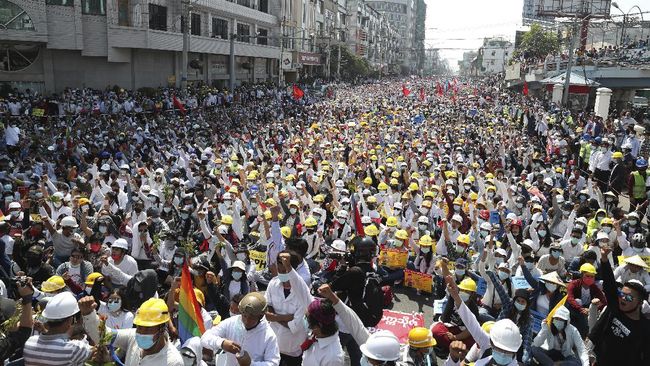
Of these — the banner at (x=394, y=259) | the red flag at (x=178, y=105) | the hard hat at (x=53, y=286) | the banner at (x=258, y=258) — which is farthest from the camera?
the red flag at (x=178, y=105)

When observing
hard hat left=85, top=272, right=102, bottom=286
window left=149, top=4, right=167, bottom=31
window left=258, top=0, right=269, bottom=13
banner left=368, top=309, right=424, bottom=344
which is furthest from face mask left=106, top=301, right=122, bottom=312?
window left=258, top=0, right=269, bottom=13

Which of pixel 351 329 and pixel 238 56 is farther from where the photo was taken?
pixel 238 56

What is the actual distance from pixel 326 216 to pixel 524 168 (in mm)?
7460

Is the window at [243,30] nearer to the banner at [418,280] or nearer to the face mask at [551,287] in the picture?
the banner at [418,280]

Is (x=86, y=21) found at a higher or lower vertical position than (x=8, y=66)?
higher

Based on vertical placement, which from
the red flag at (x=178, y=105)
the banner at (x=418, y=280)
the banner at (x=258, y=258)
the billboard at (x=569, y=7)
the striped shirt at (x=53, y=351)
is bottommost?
the banner at (x=418, y=280)

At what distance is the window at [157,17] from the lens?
2716 cm

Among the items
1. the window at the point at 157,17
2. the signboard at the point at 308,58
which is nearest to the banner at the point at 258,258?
the window at the point at 157,17

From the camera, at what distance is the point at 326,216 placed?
9023 mm

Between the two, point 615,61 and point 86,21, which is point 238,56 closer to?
point 86,21

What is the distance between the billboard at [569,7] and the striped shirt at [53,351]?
50796mm

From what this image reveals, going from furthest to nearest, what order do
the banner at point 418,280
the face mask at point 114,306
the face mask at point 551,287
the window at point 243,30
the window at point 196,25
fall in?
1. the window at point 243,30
2. the window at point 196,25
3. the banner at point 418,280
4. the face mask at point 551,287
5. the face mask at point 114,306

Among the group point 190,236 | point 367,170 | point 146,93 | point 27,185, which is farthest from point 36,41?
point 190,236

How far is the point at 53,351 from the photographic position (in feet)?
10.6
